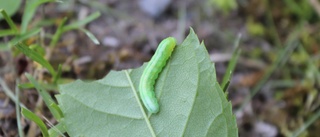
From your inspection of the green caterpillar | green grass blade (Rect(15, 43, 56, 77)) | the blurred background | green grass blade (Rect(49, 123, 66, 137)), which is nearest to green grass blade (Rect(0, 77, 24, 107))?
the blurred background

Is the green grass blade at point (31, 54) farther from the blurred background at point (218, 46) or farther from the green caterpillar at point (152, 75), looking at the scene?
the green caterpillar at point (152, 75)

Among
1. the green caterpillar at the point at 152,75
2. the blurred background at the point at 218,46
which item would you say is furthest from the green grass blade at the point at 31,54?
the green caterpillar at the point at 152,75

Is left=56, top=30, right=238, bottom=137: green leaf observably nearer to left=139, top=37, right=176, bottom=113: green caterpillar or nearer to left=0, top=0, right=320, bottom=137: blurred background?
left=139, top=37, right=176, bottom=113: green caterpillar

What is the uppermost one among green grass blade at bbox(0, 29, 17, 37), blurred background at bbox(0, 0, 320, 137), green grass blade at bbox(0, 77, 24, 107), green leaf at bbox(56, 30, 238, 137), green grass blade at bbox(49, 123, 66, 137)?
green grass blade at bbox(0, 29, 17, 37)

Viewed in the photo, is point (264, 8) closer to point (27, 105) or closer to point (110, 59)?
point (110, 59)

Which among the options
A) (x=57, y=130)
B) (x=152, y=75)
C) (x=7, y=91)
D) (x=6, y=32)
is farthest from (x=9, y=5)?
(x=152, y=75)

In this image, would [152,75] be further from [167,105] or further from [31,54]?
[31,54]

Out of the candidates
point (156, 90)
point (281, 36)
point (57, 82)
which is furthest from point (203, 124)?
point (281, 36)
